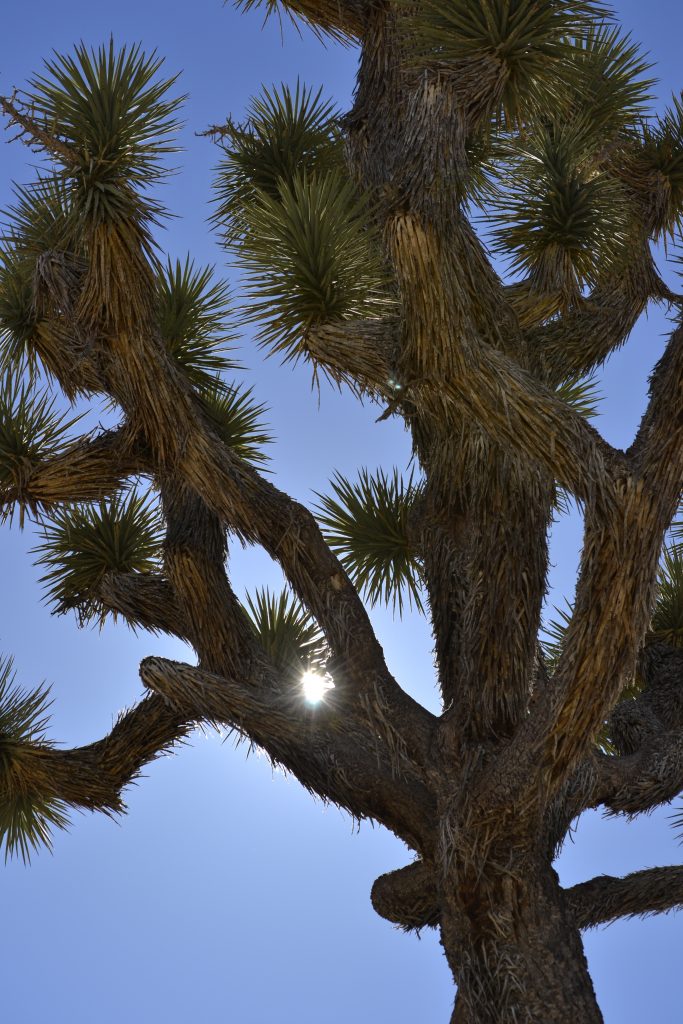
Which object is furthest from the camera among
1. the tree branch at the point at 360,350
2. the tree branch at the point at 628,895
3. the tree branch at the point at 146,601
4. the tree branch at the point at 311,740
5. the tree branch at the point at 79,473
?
the tree branch at the point at 146,601

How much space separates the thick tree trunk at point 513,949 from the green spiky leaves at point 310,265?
225cm

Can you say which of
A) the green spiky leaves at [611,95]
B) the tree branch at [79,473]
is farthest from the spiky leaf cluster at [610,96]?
the tree branch at [79,473]

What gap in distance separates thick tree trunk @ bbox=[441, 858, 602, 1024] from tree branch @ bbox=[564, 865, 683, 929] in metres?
0.24

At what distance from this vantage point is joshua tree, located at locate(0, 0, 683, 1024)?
4336 mm

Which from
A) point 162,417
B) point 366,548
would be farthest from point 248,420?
point 162,417

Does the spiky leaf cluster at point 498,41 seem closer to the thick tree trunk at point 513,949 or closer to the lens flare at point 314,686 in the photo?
the lens flare at point 314,686

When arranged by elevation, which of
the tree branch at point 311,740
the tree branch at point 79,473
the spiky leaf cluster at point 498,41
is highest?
the spiky leaf cluster at point 498,41

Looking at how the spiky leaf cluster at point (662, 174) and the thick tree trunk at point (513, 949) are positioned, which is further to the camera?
the spiky leaf cluster at point (662, 174)

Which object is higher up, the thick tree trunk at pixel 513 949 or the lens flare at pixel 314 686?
the lens flare at pixel 314 686

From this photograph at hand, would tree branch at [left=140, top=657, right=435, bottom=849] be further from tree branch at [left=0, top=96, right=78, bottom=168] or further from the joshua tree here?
tree branch at [left=0, top=96, right=78, bottom=168]

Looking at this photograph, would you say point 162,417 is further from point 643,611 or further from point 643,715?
point 643,715

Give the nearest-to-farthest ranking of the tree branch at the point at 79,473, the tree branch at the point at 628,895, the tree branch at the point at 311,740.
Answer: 1. the tree branch at the point at 311,740
2. the tree branch at the point at 628,895
3. the tree branch at the point at 79,473

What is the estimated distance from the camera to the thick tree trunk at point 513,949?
4.55m

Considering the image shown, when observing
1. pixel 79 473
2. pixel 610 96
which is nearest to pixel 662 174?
pixel 610 96
